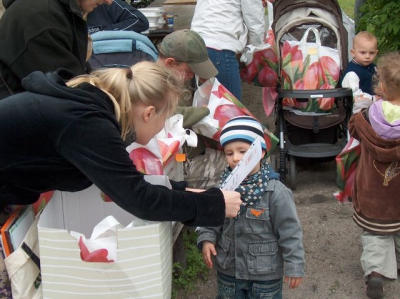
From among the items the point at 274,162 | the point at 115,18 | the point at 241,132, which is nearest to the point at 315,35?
the point at 274,162

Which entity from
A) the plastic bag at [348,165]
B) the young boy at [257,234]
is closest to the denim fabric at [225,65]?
the plastic bag at [348,165]

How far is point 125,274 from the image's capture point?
190 centimetres

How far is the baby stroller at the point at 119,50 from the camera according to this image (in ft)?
12.5

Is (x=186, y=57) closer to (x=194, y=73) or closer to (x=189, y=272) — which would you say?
(x=194, y=73)

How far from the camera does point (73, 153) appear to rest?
1787 mm

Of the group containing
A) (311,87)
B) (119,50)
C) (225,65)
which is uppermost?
(119,50)

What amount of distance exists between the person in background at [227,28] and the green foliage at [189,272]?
1551 millimetres

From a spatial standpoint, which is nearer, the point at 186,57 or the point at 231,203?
the point at 231,203

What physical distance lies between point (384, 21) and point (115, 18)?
2360 millimetres

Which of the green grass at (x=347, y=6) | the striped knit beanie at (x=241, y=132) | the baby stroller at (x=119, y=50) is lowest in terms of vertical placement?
the green grass at (x=347, y=6)

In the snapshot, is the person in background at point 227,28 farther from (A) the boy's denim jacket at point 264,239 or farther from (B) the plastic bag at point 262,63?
(A) the boy's denim jacket at point 264,239

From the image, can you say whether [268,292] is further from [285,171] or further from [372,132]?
[285,171]

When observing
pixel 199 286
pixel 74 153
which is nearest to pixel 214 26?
pixel 199 286

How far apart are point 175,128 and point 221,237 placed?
0.68 meters
